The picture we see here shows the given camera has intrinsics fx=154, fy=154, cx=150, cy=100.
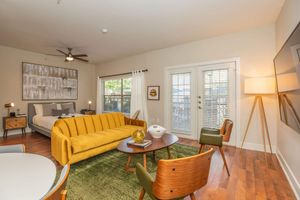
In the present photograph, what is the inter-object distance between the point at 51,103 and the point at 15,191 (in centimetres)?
550

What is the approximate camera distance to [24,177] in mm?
941

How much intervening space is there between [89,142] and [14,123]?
3.49m

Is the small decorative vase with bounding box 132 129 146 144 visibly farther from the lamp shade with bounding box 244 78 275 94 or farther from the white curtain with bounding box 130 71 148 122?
the white curtain with bounding box 130 71 148 122

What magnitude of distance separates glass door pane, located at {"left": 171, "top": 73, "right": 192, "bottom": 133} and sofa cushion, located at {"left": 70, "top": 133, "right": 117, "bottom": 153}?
2137 millimetres

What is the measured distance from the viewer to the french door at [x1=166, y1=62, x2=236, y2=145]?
3.74 meters

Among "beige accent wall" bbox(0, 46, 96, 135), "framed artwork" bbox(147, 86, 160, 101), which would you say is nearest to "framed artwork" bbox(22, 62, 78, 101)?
"beige accent wall" bbox(0, 46, 96, 135)

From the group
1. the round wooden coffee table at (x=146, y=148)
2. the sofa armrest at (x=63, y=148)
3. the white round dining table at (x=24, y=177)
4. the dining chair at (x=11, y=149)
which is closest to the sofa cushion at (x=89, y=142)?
the sofa armrest at (x=63, y=148)

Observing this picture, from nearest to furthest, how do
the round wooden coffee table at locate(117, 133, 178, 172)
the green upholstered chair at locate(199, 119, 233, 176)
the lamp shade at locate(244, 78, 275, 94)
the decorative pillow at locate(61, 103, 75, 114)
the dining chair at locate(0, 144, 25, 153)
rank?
the dining chair at locate(0, 144, 25, 153) < the round wooden coffee table at locate(117, 133, 178, 172) < the green upholstered chair at locate(199, 119, 233, 176) < the lamp shade at locate(244, 78, 275, 94) < the decorative pillow at locate(61, 103, 75, 114)

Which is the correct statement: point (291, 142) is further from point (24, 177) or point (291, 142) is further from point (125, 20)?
point (125, 20)

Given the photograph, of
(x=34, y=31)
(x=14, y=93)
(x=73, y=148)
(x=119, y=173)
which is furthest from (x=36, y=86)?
(x=119, y=173)

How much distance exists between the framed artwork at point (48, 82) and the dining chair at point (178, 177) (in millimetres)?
5636

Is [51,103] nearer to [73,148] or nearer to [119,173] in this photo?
[73,148]

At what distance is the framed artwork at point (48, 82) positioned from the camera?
16.7ft

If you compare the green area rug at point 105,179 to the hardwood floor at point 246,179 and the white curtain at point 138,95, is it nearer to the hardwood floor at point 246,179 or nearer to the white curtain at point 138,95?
the hardwood floor at point 246,179
